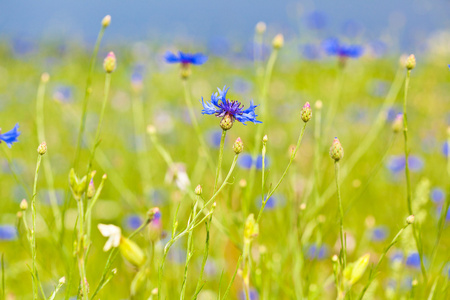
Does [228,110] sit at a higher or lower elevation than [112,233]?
higher

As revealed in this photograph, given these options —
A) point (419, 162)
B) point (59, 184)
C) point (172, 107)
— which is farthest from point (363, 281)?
point (172, 107)

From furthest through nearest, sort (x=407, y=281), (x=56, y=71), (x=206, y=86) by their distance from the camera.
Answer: (x=56, y=71), (x=206, y=86), (x=407, y=281)

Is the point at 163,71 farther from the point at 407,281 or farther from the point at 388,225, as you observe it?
the point at 407,281

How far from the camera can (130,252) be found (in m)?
0.75

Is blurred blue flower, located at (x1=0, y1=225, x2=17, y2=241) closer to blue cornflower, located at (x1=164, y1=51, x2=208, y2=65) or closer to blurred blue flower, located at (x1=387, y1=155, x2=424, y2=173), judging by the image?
blue cornflower, located at (x1=164, y1=51, x2=208, y2=65)

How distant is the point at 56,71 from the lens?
13.0ft

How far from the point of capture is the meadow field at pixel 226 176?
776 millimetres

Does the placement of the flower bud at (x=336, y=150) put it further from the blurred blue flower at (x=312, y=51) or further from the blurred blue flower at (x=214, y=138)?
the blurred blue flower at (x=312, y=51)

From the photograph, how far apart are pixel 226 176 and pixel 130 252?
477mm

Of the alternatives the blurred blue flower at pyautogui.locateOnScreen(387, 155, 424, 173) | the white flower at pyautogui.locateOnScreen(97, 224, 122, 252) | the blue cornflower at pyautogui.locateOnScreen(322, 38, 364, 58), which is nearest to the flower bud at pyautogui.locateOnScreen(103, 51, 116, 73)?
the white flower at pyautogui.locateOnScreen(97, 224, 122, 252)

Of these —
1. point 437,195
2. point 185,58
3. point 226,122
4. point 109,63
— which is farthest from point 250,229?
point 437,195

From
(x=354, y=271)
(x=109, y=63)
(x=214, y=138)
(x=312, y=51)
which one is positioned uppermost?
(x=312, y=51)

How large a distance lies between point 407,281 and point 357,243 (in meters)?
0.31

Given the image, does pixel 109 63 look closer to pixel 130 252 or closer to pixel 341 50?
pixel 130 252
